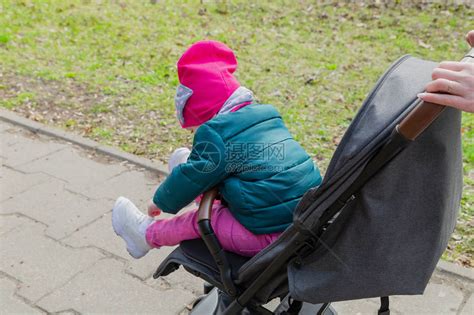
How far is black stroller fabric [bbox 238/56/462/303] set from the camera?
5.63ft

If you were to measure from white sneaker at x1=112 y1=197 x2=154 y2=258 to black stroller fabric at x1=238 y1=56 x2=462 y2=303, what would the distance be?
0.81m

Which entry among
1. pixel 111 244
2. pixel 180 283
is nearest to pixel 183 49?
pixel 111 244

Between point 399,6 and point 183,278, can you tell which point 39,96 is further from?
point 399,6

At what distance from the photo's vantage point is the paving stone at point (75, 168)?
13.4 feet

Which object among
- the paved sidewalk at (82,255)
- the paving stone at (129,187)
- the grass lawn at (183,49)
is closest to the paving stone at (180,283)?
the paved sidewalk at (82,255)

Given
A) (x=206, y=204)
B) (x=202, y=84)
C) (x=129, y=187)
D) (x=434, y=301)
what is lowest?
(x=129, y=187)

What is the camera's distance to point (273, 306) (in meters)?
2.87

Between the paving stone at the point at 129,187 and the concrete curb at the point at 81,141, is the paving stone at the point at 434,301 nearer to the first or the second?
the paving stone at the point at 129,187

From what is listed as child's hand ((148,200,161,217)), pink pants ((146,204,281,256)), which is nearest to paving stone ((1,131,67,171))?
child's hand ((148,200,161,217))

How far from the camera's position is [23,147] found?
457 centimetres

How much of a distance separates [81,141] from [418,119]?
353 cm

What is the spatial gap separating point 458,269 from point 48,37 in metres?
5.70

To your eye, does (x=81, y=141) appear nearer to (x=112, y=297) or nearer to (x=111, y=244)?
(x=111, y=244)

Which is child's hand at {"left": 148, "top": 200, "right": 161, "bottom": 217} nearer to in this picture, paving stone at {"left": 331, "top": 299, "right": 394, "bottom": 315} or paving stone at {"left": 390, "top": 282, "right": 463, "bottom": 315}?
paving stone at {"left": 331, "top": 299, "right": 394, "bottom": 315}
